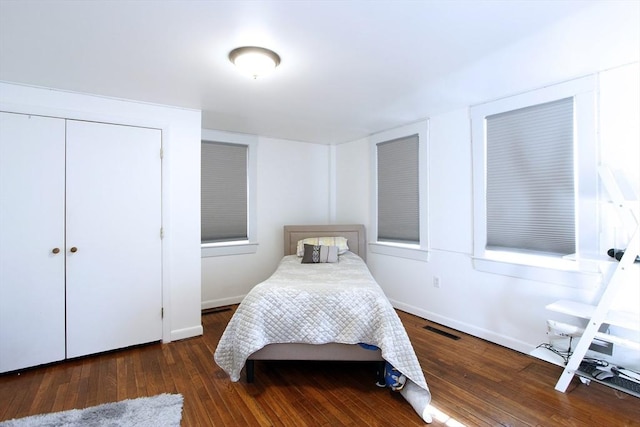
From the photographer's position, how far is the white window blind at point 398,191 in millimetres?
3812

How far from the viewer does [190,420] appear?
1906 mm

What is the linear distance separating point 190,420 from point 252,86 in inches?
95.8

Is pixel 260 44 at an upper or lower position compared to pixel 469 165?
upper

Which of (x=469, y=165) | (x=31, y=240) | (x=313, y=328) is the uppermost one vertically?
(x=469, y=165)

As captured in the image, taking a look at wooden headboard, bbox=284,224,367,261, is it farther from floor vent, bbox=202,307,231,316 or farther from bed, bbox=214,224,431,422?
bed, bbox=214,224,431,422

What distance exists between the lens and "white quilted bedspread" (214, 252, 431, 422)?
85.4 inches

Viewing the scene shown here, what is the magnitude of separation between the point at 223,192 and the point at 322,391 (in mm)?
2805

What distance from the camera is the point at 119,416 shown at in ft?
6.29

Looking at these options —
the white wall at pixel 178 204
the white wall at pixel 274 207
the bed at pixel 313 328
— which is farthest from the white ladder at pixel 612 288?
the white wall at pixel 274 207

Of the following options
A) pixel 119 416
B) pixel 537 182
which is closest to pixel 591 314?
pixel 537 182

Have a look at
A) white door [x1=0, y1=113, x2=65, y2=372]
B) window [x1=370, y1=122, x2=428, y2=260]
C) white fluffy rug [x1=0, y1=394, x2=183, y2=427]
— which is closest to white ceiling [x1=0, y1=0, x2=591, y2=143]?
white door [x1=0, y1=113, x2=65, y2=372]

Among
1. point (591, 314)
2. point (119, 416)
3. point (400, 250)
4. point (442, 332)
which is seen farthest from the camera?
point (400, 250)

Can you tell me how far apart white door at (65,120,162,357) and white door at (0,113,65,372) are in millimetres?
84

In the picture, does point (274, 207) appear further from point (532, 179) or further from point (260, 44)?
point (532, 179)
